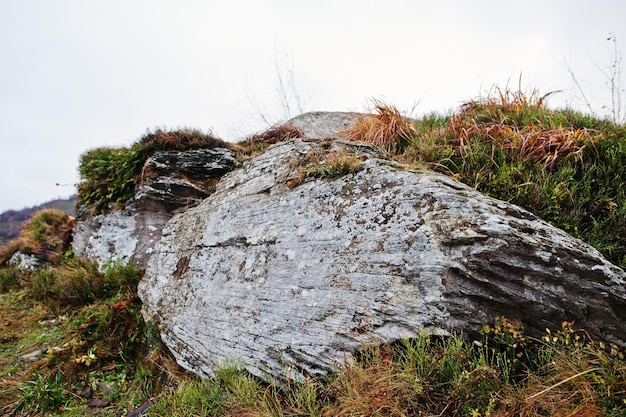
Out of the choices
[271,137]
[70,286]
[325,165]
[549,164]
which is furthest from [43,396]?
[549,164]

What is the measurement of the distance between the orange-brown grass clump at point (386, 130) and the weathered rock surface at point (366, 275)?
1.25m

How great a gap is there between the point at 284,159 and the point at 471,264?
10.2 ft

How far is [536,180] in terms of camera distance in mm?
4062

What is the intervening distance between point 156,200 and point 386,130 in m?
4.64

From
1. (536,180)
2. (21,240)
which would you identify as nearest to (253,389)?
(536,180)

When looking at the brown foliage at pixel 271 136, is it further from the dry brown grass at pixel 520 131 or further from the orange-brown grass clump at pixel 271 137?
the dry brown grass at pixel 520 131

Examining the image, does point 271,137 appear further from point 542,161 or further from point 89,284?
point 542,161

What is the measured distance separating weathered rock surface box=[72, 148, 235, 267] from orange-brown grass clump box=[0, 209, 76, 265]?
2.11 metres

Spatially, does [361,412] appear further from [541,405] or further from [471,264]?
[471,264]

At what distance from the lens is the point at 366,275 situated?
9.98 feet

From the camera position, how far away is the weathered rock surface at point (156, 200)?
625 centimetres

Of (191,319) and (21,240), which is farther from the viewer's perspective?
(21,240)

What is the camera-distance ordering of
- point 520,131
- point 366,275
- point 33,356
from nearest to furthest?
point 366,275, point 33,356, point 520,131

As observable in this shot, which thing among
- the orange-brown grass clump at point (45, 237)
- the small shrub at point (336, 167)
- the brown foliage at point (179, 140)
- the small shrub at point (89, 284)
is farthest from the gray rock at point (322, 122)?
the orange-brown grass clump at point (45, 237)
